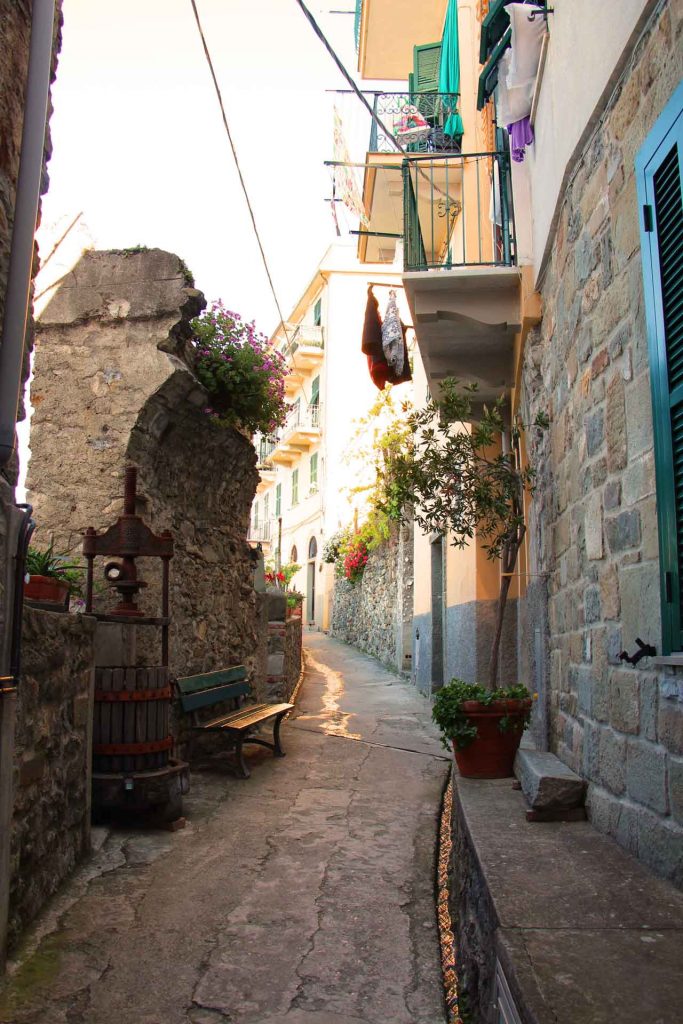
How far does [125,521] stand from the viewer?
5664 millimetres

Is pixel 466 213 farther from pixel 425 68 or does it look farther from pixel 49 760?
pixel 49 760

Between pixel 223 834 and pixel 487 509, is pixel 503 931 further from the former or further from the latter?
pixel 487 509

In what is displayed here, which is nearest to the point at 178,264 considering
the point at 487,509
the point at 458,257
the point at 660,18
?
the point at 487,509

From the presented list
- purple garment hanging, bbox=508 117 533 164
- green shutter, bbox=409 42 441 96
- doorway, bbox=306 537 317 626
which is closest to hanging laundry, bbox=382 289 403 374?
purple garment hanging, bbox=508 117 533 164

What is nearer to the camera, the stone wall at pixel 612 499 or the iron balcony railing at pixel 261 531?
the stone wall at pixel 612 499

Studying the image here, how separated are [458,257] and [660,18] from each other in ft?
22.9

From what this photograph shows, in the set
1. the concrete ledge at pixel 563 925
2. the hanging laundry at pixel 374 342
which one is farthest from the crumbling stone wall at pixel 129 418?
the concrete ledge at pixel 563 925

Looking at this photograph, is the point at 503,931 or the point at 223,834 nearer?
the point at 503,931

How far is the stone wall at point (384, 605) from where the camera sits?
1445 centimetres

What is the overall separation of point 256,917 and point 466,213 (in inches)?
300

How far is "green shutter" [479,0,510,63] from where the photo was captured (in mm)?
6109

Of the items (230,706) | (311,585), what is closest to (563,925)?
(230,706)

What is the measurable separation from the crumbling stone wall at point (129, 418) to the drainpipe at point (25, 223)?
3.26 metres

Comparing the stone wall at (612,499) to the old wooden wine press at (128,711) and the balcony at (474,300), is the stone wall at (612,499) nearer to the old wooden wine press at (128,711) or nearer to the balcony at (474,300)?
the balcony at (474,300)
